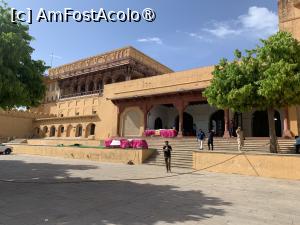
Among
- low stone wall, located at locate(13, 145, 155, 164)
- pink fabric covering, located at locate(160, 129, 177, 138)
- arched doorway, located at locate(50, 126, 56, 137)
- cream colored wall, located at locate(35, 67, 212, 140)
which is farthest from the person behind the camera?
arched doorway, located at locate(50, 126, 56, 137)

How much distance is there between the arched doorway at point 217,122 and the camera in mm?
27234

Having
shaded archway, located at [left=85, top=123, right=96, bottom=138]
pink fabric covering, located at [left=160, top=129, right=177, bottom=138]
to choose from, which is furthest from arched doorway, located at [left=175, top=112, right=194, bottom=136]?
shaded archway, located at [left=85, top=123, right=96, bottom=138]

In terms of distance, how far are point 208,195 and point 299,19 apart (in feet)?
65.0

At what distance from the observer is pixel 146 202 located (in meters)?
7.23

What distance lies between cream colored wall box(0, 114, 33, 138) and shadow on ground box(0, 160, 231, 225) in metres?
33.9

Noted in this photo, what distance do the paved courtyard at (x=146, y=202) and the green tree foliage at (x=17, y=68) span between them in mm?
3289

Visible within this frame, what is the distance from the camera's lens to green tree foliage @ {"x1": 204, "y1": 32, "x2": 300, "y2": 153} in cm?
1302

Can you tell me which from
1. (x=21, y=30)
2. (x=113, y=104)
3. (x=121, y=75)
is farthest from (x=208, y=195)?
(x=121, y=75)

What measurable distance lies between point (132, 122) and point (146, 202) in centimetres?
2283

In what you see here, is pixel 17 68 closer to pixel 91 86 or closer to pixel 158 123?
pixel 158 123

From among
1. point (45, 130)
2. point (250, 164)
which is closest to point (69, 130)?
point (45, 130)

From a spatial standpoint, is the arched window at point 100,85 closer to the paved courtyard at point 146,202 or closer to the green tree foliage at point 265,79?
the green tree foliage at point 265,79

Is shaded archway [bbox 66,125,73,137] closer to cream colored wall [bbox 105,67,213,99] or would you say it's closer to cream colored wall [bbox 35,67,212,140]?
cream colored wall [bbox 35,67,212,140]

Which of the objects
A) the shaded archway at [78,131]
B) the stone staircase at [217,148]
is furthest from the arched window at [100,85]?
the stone staircase at [217,148]
